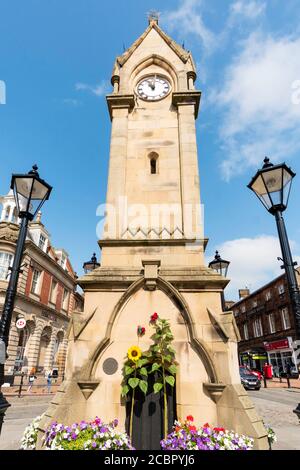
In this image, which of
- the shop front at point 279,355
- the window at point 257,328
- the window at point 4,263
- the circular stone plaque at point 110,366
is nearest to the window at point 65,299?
the window at point 4,263

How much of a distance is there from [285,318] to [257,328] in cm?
1003

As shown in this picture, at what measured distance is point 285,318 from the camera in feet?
128

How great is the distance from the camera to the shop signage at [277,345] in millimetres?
36606

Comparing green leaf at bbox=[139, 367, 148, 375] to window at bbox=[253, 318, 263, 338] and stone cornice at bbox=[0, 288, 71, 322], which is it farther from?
window at bbox=[253, 318, 263, 338]

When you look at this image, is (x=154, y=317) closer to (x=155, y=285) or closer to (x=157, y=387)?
(x=155, y=285)

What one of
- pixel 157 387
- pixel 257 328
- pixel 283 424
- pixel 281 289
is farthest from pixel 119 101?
pixel 257 328

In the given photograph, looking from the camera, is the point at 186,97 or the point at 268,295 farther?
the point at 268,295

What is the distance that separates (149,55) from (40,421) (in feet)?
42.6

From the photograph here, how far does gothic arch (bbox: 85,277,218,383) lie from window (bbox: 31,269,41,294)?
2740 centimetres

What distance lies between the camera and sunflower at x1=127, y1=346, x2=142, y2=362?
590 centimetres

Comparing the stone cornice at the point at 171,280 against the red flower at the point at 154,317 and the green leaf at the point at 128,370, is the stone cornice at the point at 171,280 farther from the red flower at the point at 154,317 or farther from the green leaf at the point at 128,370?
the green leaf at the point at 128,370

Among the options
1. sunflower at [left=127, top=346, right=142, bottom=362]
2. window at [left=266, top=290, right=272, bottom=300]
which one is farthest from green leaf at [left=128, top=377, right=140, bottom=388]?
window at [left=266, top=290, right=272, bottom=300]

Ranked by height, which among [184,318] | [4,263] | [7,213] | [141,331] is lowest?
[141,331]

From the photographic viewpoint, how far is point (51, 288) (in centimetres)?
3497
